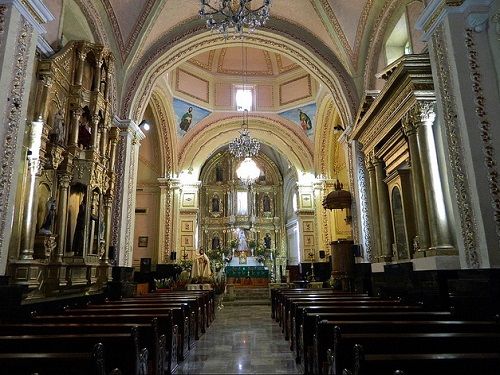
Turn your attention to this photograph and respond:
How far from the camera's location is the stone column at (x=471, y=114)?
4.21 metres

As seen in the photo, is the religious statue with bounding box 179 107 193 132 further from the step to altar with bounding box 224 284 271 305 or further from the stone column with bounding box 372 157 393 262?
the stone column with bounding box 372 157 393 262

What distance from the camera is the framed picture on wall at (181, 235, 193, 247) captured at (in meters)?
15.8

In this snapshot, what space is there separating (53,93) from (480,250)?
296 inches

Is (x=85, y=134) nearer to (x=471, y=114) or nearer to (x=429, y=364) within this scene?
(x=471, y=114)

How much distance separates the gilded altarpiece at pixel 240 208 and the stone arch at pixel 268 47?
40.0ft

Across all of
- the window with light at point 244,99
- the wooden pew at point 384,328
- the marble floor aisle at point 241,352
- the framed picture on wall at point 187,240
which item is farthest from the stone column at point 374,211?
the framed picture on wall at point 187,240

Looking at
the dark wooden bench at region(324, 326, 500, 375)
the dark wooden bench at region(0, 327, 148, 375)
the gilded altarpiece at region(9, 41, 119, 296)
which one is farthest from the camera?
the gilded altarpiece at region(9, 41, 119, 296)

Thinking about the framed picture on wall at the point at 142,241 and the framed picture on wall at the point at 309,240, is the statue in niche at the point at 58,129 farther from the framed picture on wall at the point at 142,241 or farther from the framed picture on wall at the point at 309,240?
the framed picture on wall at the point at 309,240

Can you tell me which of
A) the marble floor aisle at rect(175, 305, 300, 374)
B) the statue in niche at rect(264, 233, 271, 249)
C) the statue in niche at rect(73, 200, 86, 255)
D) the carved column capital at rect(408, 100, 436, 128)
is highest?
the carved column capital at rect(408, 100, 436, 128)

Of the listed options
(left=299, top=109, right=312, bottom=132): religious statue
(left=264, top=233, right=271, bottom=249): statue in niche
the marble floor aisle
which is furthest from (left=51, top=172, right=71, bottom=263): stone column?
(left=264, top=233, right=271, bottom=249): statue in niche

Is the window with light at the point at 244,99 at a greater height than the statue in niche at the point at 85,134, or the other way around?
the window with light at the point at 244,99

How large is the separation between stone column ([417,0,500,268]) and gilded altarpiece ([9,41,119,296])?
6215 millimetres

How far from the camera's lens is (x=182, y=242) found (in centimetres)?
1575

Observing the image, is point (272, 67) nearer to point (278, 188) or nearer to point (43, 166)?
point (278, 188)
